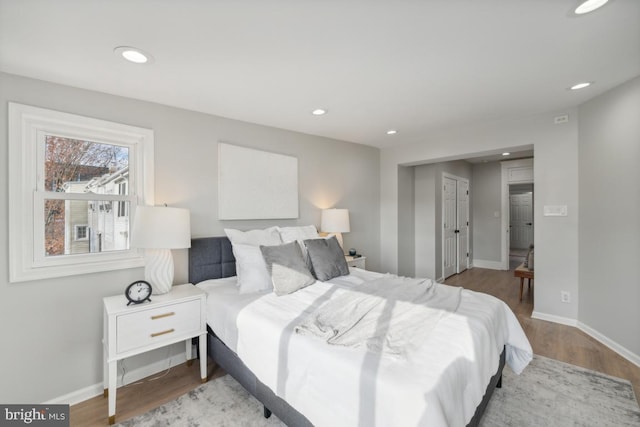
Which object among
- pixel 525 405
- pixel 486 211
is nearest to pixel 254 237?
pixel 525 405

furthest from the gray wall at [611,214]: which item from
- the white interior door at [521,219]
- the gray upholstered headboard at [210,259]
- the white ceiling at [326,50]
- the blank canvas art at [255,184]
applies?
the white interior door at [521,219]

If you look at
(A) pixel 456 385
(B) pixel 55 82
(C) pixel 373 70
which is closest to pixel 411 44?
(C) pixel 373 70

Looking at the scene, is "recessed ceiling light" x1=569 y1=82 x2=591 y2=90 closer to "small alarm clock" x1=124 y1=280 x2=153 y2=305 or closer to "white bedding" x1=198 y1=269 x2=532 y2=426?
"white bedding" x1=198 y1=269 x2=532 y2=426

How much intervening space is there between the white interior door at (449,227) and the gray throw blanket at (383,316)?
3263 millimetres

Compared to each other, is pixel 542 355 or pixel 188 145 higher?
pixel 188 145

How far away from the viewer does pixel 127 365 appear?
2352 mm

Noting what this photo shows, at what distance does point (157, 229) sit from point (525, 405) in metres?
2.95

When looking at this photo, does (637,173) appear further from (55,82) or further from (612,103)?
(55,82)

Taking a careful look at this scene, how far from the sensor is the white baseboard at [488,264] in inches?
248

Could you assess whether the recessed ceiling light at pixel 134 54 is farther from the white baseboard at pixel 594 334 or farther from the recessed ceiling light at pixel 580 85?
the white baseboard at pixel 594 334

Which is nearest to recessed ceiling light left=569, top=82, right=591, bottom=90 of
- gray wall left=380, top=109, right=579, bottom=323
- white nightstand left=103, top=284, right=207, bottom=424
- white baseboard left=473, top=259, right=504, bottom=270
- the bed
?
gray wall left=380, top=109, right=579, bottom=323

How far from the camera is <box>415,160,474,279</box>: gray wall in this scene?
503cm

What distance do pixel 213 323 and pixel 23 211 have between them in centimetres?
156

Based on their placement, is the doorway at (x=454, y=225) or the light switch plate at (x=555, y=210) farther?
the doorway at (x=454, y=225)
